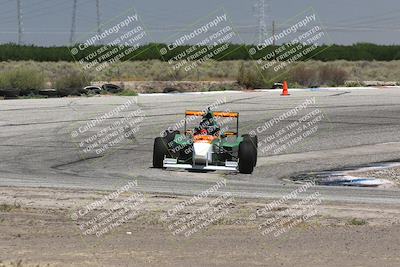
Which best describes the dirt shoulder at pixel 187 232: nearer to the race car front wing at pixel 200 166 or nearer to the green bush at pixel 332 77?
the race car front wing at pixel 200 166

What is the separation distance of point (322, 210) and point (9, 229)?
484 cm

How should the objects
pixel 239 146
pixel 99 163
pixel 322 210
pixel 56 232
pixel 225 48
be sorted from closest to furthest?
pixel 56 232 < pixel 322 210 < pixel 239 146 < pixel 99 163 < pixel 225 48

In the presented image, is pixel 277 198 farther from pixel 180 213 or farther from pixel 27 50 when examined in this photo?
pixel 27 50

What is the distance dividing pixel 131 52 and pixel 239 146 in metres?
55.7

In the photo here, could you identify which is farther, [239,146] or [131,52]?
[131,52]

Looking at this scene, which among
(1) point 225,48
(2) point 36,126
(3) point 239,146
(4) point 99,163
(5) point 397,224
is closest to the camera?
(5) point 397,224

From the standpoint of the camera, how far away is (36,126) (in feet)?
80.1

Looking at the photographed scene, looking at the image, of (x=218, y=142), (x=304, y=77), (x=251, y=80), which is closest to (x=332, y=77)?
(x=304, y=77)

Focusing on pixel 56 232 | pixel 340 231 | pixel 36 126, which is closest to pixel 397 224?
pixel 340 231

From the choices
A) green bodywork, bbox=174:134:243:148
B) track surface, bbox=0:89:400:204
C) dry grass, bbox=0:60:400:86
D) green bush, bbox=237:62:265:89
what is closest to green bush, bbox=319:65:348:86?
dry grass, bbox=0:60:400:86

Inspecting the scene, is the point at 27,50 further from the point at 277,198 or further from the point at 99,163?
the point at 277,198

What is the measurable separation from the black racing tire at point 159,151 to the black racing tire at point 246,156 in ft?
5.32

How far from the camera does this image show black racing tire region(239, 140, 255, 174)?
16.9m

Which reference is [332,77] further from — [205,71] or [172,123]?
[172,123]
